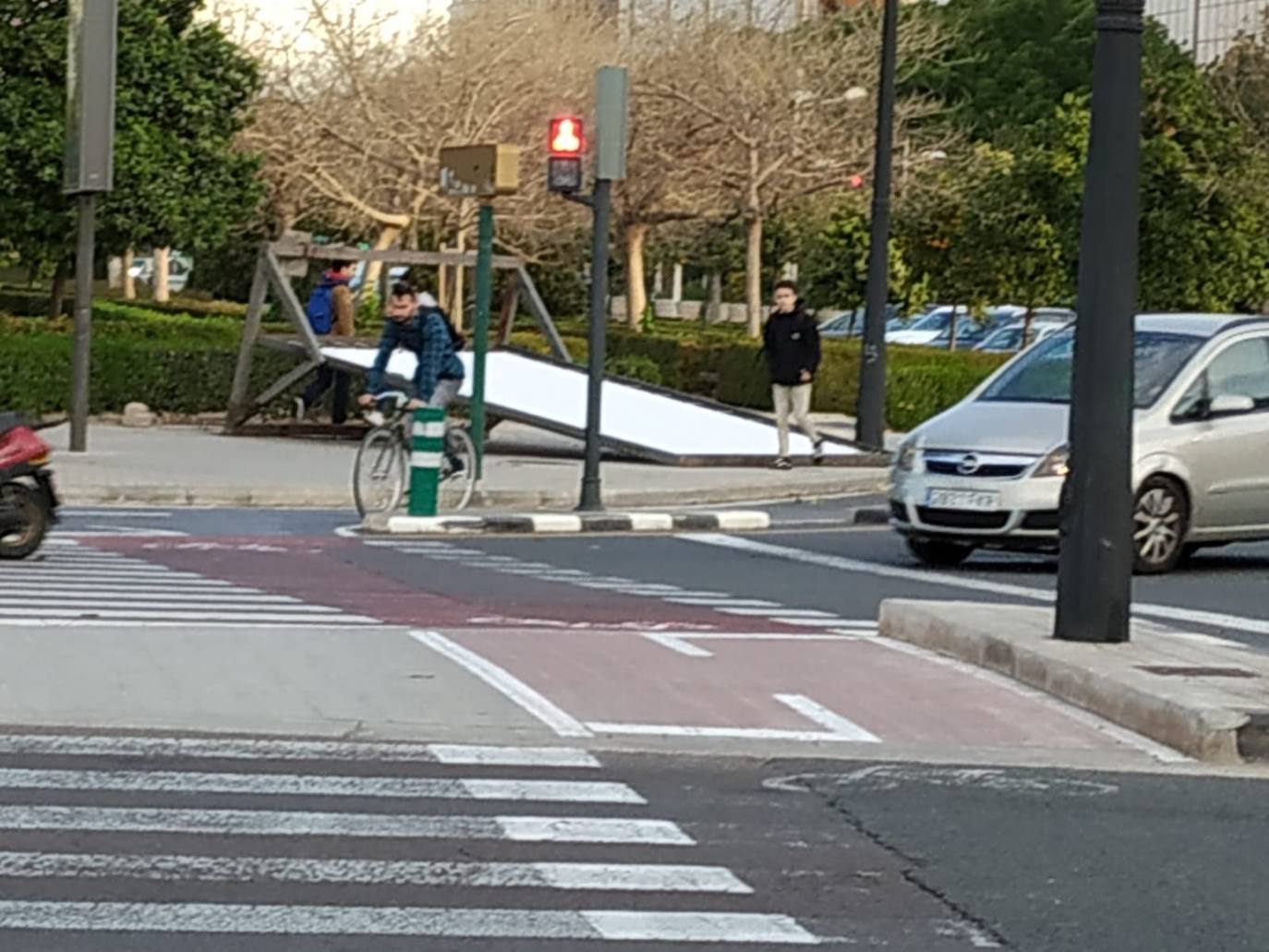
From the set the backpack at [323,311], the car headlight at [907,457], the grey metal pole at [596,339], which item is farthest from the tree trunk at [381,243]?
the car headlight at [907,457]

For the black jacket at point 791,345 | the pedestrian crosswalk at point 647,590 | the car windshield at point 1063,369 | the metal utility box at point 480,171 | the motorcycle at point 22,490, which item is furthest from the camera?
the black jacket at point 791,345

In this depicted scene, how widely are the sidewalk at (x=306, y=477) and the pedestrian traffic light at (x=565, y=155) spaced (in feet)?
9.88

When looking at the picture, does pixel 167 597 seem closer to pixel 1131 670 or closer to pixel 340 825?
pixel 1131 670

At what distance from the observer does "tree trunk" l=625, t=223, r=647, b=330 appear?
50250 mm

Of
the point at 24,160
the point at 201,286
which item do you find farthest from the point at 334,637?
the point at 201,286

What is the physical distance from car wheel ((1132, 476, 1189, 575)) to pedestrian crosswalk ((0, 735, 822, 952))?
28.3ft

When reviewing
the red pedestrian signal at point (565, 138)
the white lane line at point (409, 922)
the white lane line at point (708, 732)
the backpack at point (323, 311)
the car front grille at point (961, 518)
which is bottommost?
the white lane line at point (409, 922)

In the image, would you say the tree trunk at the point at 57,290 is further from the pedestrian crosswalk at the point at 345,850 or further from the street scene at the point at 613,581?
the pedestrian crosswalk at the point at 345,850

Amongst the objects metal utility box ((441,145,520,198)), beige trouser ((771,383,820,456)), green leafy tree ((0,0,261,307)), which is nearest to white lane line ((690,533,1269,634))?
metal utility box ((441,145,520,198))

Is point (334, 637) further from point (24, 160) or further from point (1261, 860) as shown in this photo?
point (24, 160)

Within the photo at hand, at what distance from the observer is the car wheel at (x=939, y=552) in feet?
58.7

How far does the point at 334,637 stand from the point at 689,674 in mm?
1883

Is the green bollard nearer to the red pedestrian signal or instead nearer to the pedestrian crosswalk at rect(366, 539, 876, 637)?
the pedestrian crosswalk at rect(366, 539, 876, 637)

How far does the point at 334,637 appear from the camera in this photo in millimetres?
12172
